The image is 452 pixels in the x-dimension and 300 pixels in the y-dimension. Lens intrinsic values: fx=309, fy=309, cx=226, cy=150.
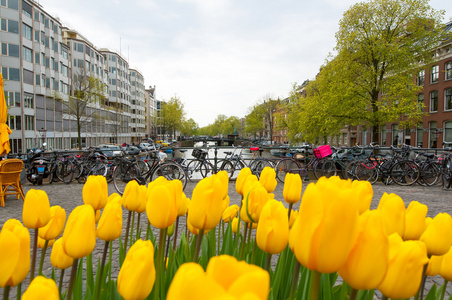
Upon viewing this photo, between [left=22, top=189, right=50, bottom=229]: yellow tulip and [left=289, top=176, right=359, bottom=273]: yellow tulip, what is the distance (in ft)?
2.69

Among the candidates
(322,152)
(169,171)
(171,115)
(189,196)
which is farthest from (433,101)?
(171,115)

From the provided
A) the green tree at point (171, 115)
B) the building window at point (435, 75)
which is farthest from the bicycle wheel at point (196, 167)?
the green tree at point (171, 115)

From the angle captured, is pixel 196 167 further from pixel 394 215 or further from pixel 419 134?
pixel 419 134

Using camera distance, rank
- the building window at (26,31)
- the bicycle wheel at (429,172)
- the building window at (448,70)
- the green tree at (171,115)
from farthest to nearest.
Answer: the green tree at (171,115)
the building window at (26,31)
the building window at (448,70)
the bicycle wheel at (429,172)

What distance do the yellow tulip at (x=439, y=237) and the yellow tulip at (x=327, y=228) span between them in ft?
1.64

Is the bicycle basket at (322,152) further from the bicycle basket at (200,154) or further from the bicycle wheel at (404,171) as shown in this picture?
the bicycle basket at (200,154)

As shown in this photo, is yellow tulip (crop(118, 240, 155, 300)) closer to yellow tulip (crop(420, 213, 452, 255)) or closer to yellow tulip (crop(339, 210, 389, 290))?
yellow tulip (crop(339, 210, 389, 290))

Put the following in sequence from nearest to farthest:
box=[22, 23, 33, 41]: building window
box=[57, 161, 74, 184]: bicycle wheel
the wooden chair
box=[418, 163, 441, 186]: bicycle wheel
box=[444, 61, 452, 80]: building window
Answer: the wooden chair
box=[418, 163, 441, 186]: bicycle wheel
box=[57, 161, 74, 184]: bicycle wheel
box=[444, 61, 452, 80]: building window
box=[22, 23, 33, 41]: building window

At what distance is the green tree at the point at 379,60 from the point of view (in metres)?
17.8

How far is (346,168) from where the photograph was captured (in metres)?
10.4

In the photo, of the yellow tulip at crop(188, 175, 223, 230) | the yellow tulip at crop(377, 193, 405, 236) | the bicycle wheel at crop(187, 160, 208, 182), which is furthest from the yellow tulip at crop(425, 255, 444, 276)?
the bicycle wheel at crop(187, 160, 208, 182)

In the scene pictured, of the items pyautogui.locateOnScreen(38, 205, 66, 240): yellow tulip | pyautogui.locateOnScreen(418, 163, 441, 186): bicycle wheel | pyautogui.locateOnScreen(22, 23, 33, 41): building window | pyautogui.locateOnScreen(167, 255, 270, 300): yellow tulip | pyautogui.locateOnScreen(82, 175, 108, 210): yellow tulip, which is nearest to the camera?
pyautogui.locateOnScreen(167, 255, 270, 300): yellow tulip

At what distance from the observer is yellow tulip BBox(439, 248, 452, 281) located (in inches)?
34.7

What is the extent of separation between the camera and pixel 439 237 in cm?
83
